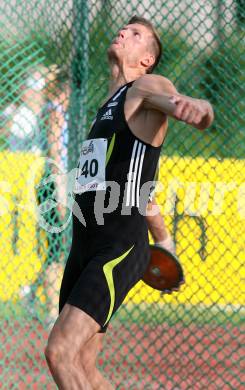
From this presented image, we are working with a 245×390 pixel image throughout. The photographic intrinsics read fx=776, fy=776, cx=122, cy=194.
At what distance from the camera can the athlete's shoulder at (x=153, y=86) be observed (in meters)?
3.77

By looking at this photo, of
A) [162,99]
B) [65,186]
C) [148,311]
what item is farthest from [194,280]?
[162,99]

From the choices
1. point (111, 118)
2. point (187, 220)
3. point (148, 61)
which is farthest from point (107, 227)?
point (187, 220)

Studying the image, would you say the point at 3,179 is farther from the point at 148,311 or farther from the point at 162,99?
the point at 162,99

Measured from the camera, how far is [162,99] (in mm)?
3631

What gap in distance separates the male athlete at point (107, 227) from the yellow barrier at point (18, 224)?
1.88 metres

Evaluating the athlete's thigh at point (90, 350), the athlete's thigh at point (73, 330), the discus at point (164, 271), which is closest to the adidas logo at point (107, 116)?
the discus at point (164, 271)

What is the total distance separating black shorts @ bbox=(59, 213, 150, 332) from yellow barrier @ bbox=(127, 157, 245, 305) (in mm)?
1610

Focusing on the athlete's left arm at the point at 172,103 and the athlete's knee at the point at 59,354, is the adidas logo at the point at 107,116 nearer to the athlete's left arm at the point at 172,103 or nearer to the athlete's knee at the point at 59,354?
the athlete's left arm at the point at 172,103

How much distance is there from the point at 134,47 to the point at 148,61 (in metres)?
0.13

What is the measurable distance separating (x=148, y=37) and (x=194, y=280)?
2.08 meters

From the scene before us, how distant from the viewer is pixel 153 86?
12.4 feet

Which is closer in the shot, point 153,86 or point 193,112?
point 193,112

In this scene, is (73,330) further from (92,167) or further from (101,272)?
(92,167)

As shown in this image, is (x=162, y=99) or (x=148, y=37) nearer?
(x=162, y=99)
